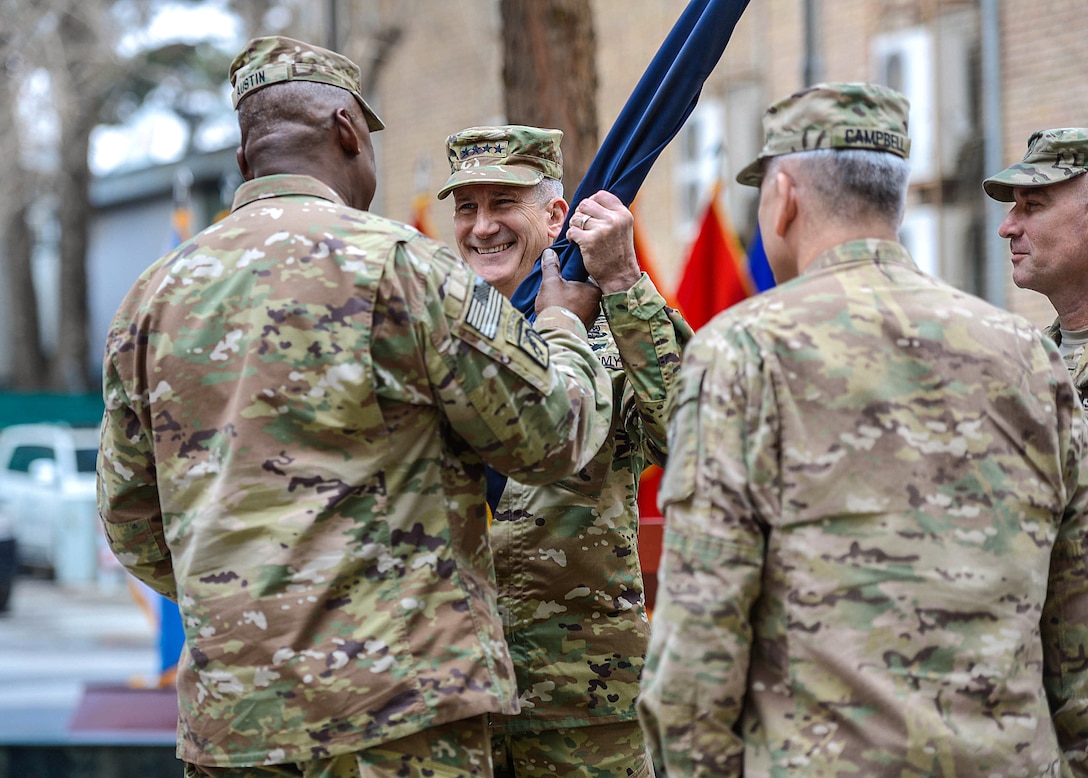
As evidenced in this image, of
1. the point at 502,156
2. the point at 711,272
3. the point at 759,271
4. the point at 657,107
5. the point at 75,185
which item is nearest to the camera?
the point at 657,107

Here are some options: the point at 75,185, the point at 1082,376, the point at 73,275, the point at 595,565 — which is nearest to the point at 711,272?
Result: the point at 1082,376

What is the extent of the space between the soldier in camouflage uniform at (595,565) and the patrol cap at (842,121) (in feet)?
2.26

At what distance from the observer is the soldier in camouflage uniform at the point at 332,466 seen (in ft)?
7.12

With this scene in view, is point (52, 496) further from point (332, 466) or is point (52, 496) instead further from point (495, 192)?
point (332, 466)

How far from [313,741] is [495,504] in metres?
0.92

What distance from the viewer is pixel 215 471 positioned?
2.24 metres

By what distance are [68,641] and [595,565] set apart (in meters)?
10.3

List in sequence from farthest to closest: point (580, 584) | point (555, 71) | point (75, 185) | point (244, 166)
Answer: point (75, 185) → point (555, 71) → point (580, 584) → point (244, 166)

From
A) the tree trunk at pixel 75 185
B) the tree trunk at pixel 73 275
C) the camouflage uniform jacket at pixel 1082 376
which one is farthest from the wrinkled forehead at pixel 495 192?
the tree trunk at pixel 73 275

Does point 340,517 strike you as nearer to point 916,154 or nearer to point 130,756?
point 130,756

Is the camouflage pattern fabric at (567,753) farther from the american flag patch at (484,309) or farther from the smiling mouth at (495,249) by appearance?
the smiling mouth at (495,249)

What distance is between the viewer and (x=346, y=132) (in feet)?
8.02

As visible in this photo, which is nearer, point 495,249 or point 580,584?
point 580,584

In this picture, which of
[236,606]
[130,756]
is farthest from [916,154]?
[236,606]
